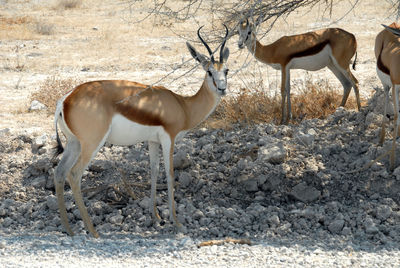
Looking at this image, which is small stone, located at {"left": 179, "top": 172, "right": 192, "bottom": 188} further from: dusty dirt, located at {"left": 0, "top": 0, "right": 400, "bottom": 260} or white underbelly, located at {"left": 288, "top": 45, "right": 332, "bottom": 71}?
white underbelly, located at {"left": 288, "top": 45, "right": 332, "bottom": 71}

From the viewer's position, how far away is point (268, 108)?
9.06 meters

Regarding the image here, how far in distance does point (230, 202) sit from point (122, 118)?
64.0 inches

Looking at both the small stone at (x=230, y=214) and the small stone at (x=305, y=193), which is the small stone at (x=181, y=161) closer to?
the small stone at (x=230, y=214)

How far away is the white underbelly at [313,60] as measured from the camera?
29.8 ft

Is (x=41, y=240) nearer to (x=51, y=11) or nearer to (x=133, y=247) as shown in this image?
(x=133, y=247)

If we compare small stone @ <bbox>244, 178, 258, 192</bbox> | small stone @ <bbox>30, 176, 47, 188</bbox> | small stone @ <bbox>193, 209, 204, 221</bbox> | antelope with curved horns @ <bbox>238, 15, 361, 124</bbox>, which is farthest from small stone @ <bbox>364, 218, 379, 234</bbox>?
small stone @ <bbox>30, 176, 47, 188</bbox>

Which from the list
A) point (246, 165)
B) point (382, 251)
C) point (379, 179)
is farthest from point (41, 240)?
point (379, 179)

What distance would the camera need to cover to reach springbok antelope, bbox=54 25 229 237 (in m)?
5.49

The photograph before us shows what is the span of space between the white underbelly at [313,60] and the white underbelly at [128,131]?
12.4 feet

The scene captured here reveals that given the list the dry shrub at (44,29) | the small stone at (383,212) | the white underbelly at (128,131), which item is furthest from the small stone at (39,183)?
the dry shrub at (44,29)

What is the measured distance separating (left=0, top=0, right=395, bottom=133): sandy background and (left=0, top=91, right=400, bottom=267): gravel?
70.2 inches

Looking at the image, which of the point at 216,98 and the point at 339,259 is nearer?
the point at 339,259

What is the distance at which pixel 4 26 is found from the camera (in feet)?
60.1

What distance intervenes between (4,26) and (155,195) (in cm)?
1360
